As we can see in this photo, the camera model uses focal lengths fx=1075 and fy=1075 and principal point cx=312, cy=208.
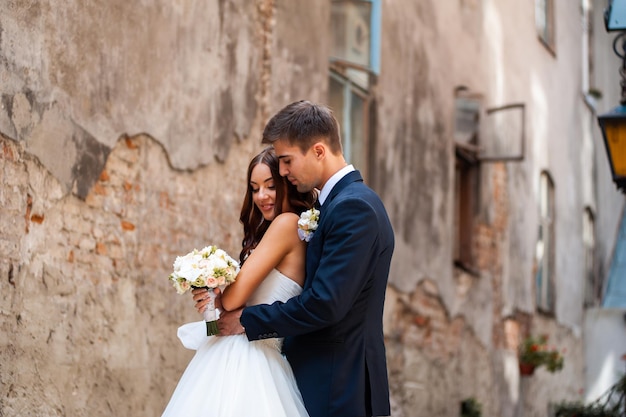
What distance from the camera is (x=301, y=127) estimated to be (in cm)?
402

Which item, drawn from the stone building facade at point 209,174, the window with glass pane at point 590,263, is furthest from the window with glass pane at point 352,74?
the window with glass pane at point 590,263

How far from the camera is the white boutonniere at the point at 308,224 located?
4.10m

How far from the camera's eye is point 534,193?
16.2 metres

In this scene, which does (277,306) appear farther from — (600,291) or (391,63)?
(600,291)

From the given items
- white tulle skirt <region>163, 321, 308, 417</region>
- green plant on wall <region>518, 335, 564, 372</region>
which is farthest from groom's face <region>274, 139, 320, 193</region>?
green plant on wall <region>518, 335, 564, 372</region>

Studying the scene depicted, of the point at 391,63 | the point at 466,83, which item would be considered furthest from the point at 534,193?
the point at 391,63

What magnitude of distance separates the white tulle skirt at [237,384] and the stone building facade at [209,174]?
1945 mm

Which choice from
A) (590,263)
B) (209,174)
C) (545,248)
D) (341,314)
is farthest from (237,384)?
(590,263)

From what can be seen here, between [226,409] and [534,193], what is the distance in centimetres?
1284

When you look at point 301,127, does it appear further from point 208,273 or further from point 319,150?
point 208,273

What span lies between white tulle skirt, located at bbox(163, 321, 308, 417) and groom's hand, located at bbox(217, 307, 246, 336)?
0.02 m

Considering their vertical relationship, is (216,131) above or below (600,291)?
above

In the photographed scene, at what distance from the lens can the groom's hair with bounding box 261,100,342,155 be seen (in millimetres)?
4020

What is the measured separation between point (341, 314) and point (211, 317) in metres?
0.56
